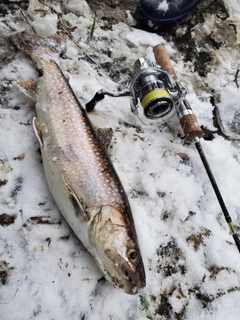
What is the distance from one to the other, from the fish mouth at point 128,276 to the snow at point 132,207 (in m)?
0.20

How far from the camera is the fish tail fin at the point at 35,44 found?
10.3 feet

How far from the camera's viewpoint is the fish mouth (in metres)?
2.12

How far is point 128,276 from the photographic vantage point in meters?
2.12

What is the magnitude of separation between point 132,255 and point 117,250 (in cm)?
10

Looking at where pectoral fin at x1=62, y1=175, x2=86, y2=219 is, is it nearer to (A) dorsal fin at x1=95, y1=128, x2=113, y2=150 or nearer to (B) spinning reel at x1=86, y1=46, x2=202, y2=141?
(A) dorsal fin at x1=95, y1=128, x2=113, y2=150

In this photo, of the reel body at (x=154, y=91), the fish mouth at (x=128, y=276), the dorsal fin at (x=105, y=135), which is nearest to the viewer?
the fish mouth at (x=128, y=276)

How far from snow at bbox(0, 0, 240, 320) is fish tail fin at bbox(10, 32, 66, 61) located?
0.10 metres

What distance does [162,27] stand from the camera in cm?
374

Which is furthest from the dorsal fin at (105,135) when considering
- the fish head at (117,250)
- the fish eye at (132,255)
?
the fish eye at (132,255)

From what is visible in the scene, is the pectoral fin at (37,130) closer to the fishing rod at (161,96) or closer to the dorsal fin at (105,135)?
the dorsal fin at (105,135)

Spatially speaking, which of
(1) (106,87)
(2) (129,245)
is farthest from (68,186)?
(1) (106,87)

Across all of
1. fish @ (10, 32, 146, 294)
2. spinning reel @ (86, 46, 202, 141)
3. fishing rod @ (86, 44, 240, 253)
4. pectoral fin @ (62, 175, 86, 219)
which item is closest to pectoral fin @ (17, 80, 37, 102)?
fish @ (10, 32, 146, 294)

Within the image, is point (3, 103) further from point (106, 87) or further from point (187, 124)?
point (187, 124)

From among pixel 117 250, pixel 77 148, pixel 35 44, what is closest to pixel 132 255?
pixel 117 250
